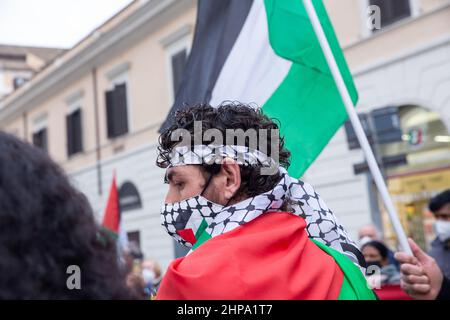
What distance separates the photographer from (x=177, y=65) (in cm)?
1390

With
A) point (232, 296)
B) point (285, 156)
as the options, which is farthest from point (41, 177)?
point (285, 156)

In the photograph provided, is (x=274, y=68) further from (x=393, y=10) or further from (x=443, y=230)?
(x=393, y=10)

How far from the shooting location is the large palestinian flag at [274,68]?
111 inches

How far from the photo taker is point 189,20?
13531mm

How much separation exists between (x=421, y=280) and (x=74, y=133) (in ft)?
57.1

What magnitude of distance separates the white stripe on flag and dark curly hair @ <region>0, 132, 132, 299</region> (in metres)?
2.06

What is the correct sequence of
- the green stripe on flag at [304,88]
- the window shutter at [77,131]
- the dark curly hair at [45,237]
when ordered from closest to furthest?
the dark curly hair at [45,237] < the green stripe on flag at [304,88] < the window shutter at [77,131]

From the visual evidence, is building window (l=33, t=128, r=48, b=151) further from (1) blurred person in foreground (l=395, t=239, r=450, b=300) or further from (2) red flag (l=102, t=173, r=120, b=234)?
(1) blurred person in foreground (l=395, t=239, r=450, b=300)

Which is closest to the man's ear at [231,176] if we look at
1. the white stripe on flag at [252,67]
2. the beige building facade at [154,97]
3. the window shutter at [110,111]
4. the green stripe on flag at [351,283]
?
the green stripe on flag at [351,283]

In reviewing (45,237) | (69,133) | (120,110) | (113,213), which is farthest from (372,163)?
(69,133)

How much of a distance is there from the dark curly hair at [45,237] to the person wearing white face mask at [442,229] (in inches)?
138

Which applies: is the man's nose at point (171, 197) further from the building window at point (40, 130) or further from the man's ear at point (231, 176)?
the building window at point (40, 130)

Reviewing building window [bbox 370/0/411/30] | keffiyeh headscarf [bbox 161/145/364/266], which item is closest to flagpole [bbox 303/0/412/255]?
keffiyeh headscarf [bbox 161/145/364/266]
